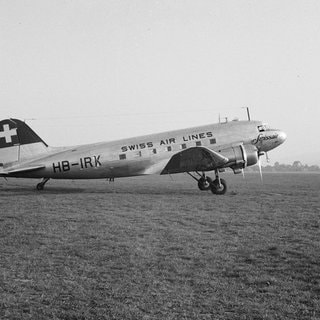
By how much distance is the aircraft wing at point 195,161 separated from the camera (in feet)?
67.4

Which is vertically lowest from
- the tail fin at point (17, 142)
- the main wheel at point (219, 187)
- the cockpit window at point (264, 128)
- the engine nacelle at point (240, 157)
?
the main wheel at point (219, 187)

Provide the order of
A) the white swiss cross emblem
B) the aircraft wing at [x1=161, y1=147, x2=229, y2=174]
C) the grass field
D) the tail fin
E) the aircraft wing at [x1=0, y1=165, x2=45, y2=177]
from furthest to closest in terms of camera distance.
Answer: the white swiss cross emblem < the tail fin < the aircraft wing at [x1=0, y1=165, x2=45, y2=177] < the aircraft wing at [x1=161, y1=147, x2=229, y2=174] < the grass field

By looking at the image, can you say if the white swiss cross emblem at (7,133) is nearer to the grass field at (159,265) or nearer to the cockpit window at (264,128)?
the grass field at (159,265)

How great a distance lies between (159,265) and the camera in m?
7.52

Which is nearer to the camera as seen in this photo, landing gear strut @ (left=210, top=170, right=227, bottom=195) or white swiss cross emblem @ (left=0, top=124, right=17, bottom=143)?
landing gear strut @ (left=210, top=170, right=227, bottom=195)

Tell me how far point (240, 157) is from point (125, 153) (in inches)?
265

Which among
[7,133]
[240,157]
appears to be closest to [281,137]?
[240,157]

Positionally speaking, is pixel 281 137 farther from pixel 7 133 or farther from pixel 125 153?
pixel 7 133

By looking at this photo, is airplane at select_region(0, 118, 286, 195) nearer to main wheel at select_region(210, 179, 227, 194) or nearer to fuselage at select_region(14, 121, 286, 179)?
fuselage at select_region(14, 121, 286, 179)

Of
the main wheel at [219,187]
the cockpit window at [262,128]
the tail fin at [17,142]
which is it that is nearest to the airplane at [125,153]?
the tail fin at [17,142]

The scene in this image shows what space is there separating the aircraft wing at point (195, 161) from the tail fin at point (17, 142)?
312 inches

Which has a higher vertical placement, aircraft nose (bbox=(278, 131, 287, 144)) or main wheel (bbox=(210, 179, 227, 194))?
aircraft nose (bbox=(278, 131, 287, 144))

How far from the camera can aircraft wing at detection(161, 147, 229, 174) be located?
67.4ft

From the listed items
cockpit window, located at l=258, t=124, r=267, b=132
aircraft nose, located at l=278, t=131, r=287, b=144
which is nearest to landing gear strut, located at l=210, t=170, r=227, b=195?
cockpit window, located at l=258, t=124, r=267, b=132
